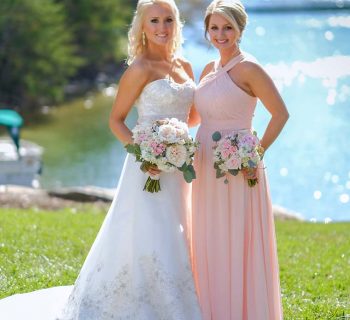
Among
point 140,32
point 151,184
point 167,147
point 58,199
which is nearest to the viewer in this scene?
point 167,147

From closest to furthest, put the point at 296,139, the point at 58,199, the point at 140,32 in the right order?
the point at 140,32 < the point at 58,199 < the point at 296,139

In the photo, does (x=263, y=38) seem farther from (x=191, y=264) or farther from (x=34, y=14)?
(x=191, y=264)

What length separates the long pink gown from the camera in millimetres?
4949

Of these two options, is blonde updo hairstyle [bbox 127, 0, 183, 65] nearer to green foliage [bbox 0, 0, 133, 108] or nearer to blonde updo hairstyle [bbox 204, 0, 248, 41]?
blonde updo hairstyle [bbox 204, 0, 248, 41]

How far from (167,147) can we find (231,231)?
70cm

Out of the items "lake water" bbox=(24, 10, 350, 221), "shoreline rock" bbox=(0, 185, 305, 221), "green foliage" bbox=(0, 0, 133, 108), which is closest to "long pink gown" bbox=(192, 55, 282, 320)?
"lake water" bbox=(24, 10, 350, 221)

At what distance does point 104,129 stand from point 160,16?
76.1 ft

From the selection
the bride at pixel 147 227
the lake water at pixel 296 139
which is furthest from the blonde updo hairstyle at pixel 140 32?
the lake water at pixel 296 139

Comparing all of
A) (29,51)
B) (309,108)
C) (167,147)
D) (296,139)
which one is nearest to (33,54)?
(29,51)

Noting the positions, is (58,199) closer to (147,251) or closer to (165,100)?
(147,251)

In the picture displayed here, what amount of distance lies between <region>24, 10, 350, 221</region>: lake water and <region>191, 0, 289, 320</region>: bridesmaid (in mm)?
4916

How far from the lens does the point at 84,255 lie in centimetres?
755

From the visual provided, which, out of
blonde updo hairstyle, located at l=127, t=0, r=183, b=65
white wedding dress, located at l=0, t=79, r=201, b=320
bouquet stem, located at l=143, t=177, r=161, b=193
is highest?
blonde updo hairstyle, located at l=127, t=0, r=183, b=65

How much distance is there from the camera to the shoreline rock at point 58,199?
11789 mm
